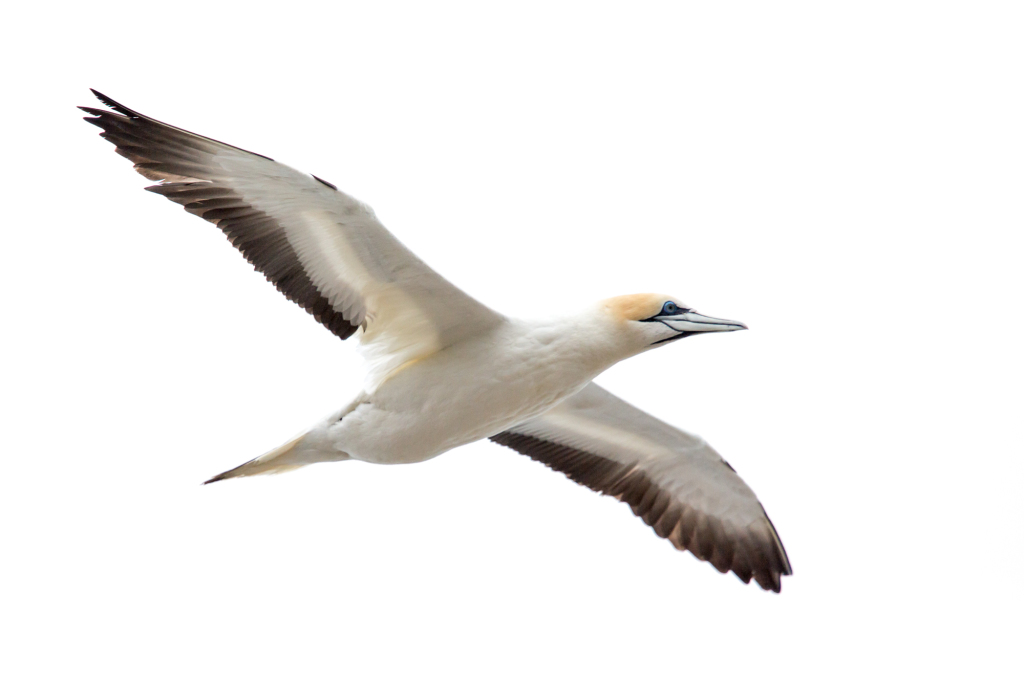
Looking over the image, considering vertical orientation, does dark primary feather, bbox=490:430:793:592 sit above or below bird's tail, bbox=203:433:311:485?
below

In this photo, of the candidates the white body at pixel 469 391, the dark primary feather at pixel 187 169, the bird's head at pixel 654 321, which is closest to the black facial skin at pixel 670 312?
the bird's head at pixel 654 321

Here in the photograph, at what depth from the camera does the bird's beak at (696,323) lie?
7840 mm

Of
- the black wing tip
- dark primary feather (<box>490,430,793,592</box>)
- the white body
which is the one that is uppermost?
the black wing tip

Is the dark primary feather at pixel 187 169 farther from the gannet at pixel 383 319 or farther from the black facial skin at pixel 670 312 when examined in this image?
the black facial skin at pixel 670 312

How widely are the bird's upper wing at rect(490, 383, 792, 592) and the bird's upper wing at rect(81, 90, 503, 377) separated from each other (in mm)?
1929

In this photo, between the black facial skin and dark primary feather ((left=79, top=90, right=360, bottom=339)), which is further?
the black facial skin

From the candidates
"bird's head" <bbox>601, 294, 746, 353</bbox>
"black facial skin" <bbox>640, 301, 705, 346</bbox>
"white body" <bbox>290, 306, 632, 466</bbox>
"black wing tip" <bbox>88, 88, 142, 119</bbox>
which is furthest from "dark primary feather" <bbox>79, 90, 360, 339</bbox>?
"black facial skin" <bbox>640, 301, 705, 346</bbox>

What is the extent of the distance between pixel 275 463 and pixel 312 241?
1.64 m

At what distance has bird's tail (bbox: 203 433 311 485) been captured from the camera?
8.03 m

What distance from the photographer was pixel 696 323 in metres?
7.84

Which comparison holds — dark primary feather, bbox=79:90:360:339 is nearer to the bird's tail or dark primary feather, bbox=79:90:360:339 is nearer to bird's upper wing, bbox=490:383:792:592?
the bird's tail

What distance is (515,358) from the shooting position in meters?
7.83

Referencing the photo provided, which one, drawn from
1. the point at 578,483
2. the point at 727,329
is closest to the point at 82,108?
the point at 727,329

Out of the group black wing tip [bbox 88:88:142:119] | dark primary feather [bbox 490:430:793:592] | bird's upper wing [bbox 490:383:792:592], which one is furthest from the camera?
dark primary feather [bbox 490:430:793:592]
